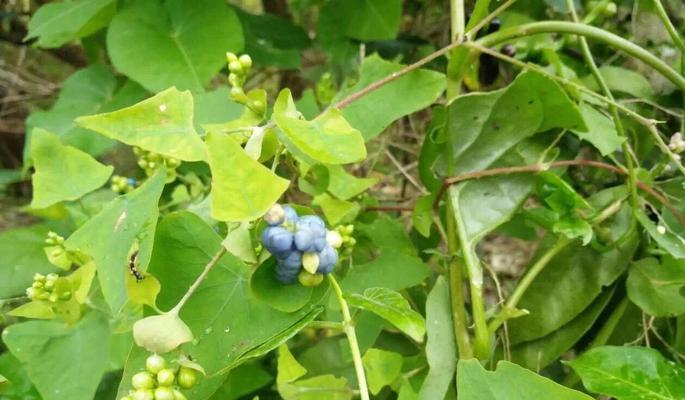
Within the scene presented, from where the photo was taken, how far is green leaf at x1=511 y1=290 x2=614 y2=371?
67 centimetres

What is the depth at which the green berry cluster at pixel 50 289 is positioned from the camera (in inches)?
23.0

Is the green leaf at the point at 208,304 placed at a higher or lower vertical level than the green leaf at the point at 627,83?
lower

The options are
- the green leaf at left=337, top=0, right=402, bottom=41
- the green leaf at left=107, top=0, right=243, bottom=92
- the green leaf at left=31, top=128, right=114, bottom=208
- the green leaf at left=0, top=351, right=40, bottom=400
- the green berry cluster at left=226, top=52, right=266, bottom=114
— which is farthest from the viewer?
the green leaf at left=337, top=0, right=402, bottom=41

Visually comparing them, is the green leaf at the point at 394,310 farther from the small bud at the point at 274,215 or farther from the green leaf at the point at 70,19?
the green leaf at the point at 70,19

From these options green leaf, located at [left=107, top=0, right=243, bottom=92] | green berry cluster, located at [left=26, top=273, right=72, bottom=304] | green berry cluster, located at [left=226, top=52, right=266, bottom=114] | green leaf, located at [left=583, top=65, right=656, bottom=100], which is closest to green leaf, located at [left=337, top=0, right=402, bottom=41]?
green leaf, located at [left=107, top=0, right=243, bottom=92]

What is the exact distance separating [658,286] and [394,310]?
1.03 feet

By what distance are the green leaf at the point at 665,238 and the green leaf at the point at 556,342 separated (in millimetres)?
86

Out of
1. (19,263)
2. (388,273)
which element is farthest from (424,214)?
(19,263)

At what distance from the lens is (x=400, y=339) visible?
0.75 m

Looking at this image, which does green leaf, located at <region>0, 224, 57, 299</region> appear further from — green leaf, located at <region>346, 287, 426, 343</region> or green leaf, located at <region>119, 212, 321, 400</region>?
green leaf, located at <region>346, 287, 426, 343</region>

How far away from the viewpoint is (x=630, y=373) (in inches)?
21.9

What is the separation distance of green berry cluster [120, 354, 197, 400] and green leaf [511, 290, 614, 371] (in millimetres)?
385

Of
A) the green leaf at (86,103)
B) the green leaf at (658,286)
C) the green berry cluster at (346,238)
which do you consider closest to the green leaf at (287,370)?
the green berry cluster at (346,238)

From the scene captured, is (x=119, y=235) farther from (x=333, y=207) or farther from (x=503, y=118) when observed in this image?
(x=503, y=118)
